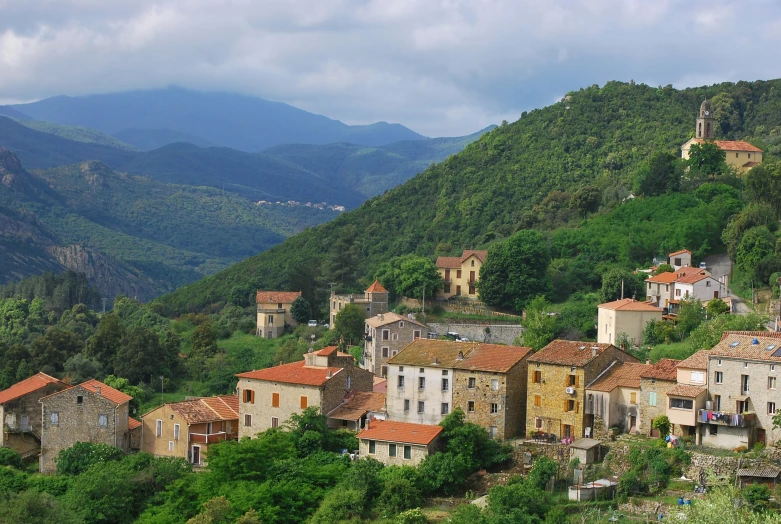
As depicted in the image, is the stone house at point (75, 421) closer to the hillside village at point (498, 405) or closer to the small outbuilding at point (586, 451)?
the hillside village at point (498, 405)

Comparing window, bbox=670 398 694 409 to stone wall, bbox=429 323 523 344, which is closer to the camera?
window, bbox=670 398 694 409

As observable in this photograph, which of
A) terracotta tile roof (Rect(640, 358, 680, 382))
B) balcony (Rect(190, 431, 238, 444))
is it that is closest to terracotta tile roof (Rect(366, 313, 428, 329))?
balcony (Rect(190, 431, 238, 444))

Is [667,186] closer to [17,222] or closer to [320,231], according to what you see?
[320,231]

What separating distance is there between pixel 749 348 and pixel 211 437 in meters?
24.0

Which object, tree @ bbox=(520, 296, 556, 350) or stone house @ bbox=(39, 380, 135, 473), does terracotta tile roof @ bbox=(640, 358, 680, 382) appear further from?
stone house @ bbox=(39, 380, 135, 473)

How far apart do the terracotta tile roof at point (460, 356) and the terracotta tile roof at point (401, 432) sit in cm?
282

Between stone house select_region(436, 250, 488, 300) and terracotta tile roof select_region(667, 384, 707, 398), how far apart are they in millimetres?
33579

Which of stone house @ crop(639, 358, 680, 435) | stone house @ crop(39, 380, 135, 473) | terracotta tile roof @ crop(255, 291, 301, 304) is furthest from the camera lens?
terracotta tile roof @ crop(255, 291, 301, 304)

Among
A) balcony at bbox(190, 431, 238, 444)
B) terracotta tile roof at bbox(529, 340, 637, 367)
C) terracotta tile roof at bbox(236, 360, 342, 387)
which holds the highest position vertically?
terracotta tile roof at bbox(529, 340, 637, 367)

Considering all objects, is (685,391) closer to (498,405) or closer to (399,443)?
(498,405)

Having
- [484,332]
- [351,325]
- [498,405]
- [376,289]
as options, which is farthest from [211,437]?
[376,289]

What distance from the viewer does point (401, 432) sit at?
47.7 m

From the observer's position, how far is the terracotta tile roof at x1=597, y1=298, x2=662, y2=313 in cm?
6153

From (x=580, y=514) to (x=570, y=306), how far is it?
30.8m
